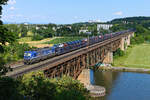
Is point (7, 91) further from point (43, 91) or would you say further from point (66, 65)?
point (66, 65)

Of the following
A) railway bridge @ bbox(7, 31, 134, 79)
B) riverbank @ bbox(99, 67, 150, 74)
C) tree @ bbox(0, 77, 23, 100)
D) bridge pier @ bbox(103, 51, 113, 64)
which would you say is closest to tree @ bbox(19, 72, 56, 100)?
tree @ bbox(0, 77, 23, 100)

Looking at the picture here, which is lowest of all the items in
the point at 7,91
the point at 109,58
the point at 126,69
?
the point at 126,69

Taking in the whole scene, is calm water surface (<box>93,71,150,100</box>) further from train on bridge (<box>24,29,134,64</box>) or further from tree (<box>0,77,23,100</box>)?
tree (<box>0,77,23,100</box>)

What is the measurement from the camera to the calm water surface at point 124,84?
38.4 metres

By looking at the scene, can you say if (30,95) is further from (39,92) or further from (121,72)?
(121,72)

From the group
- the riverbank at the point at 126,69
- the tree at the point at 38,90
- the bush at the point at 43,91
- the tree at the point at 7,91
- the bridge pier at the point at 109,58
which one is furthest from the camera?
the bridge pier at the point at 109,58

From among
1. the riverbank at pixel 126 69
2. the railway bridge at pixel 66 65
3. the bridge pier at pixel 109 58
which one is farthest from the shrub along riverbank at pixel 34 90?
the bridge pier at pixel 109 58

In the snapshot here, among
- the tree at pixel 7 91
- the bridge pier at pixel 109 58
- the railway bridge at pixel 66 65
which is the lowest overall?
the bridge pier at pixel 109 58

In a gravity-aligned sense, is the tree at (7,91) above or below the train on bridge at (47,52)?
above

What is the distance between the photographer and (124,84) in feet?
152

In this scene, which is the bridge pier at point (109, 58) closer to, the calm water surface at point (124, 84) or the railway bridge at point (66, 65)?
the calm water surface at point (124, 84)

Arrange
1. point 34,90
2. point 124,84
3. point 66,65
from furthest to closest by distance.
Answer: point 124,84 → point 66,65 → point 34,90

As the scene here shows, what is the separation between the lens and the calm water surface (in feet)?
126

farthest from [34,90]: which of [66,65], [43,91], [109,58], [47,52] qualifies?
[109,58]
